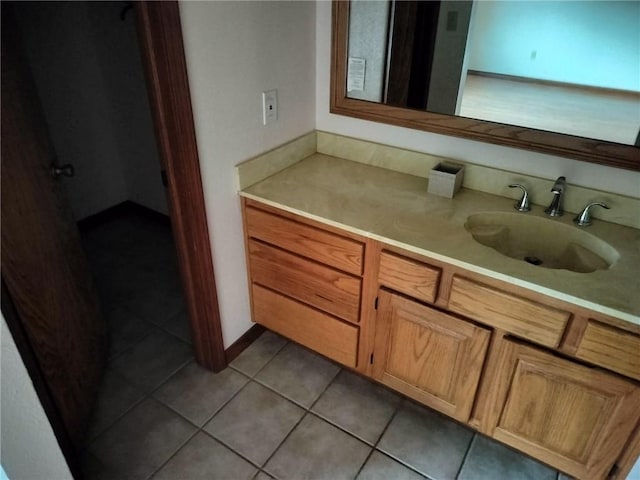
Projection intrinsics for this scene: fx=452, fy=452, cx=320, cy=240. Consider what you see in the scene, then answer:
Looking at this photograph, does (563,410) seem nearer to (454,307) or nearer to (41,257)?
(454,307)

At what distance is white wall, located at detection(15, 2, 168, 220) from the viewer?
8.27 feet

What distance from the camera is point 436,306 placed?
1462 millimetres

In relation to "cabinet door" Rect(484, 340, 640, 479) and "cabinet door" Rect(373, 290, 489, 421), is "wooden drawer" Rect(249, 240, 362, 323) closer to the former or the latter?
"cabinet door" Rect(373, 290, 489, 421)

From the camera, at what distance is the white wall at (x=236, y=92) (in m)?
1.41

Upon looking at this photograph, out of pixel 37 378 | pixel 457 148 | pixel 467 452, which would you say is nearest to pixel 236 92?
pixel 457 148

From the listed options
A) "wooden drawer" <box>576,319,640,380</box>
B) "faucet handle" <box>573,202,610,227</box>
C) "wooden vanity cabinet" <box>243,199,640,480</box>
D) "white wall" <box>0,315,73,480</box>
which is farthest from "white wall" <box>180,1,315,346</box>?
"wooden drawer" <box>576,319,640,380</box>

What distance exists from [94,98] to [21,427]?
2294 millimetres

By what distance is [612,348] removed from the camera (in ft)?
3.92

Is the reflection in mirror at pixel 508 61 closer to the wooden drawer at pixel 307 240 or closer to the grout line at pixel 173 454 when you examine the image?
the wooden drawer at pixel 307 240

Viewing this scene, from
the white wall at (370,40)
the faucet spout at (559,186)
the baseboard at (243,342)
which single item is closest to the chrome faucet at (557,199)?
the faucet spout at (559,186)

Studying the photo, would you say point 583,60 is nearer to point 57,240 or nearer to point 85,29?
point 57,240

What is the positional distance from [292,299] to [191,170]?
66 cm

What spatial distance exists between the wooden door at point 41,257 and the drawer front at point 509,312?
4.15 ft

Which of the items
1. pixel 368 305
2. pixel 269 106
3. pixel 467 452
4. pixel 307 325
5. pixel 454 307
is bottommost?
pixel 467 452
